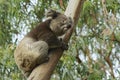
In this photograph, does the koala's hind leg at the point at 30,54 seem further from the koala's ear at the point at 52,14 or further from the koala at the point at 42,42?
the koala's ear at the point at 52,14

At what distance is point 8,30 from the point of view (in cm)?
423

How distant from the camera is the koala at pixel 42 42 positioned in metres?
2.41

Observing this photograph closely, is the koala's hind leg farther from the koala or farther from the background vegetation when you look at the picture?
the background vegetation

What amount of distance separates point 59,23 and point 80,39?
1.14 metres

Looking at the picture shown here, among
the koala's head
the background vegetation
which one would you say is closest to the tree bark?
the koala's head

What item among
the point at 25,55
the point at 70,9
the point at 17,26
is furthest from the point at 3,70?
the point at 70,9

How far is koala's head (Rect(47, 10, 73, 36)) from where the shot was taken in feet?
8.03

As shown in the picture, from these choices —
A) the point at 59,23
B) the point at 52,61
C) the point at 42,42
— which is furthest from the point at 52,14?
the point at 52,61

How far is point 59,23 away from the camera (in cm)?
252

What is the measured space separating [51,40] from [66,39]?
11 centimetres

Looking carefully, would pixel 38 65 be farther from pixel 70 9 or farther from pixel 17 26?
pixel 17 26

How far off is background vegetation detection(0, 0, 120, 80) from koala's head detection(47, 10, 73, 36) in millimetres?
962

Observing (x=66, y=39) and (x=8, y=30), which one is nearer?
(x=66, y=39)

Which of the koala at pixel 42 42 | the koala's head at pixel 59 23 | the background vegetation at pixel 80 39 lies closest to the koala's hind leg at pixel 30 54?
the koala at pixel 42 42
